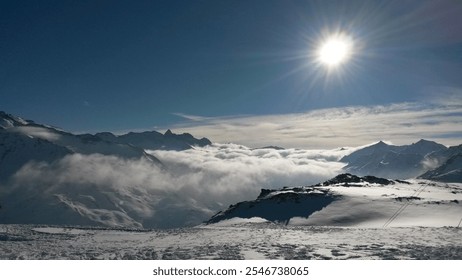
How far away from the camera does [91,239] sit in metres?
30.8

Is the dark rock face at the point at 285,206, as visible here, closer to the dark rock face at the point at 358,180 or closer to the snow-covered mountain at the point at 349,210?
the snow-covered mountain at the point at 349,210

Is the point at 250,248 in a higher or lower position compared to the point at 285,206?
lower

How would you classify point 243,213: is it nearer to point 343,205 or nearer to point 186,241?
Answer: point 343,205

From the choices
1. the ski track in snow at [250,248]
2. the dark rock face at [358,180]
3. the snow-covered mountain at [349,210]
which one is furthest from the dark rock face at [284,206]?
the ski track in snow at [250,248]

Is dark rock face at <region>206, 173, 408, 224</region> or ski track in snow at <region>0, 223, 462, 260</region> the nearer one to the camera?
ski track in snow at <region>0, 223, 462, 260</region>

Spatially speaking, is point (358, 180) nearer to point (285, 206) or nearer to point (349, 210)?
point (285, 206)

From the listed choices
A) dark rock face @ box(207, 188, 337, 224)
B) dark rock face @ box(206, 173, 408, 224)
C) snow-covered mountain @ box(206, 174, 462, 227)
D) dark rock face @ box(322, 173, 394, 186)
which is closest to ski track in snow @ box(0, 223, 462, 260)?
snow-covered mountain @ box(206, 174, 462, 227)

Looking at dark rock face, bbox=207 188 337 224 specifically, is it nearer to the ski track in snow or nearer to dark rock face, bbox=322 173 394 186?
dark rock face, bbox=322 173 394 186

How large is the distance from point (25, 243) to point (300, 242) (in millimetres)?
18798

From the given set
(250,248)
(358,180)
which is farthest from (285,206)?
(250,248)

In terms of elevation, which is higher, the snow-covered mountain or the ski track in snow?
the snow-covered mountain

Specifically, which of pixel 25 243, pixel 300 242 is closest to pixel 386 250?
pixel 300 242

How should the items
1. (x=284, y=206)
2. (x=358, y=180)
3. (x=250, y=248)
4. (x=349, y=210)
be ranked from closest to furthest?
(x=250, y=248), (x=349, y=210), (x=284, y=206), (x=358, y=180)

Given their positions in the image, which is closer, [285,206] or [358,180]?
[285,206]
